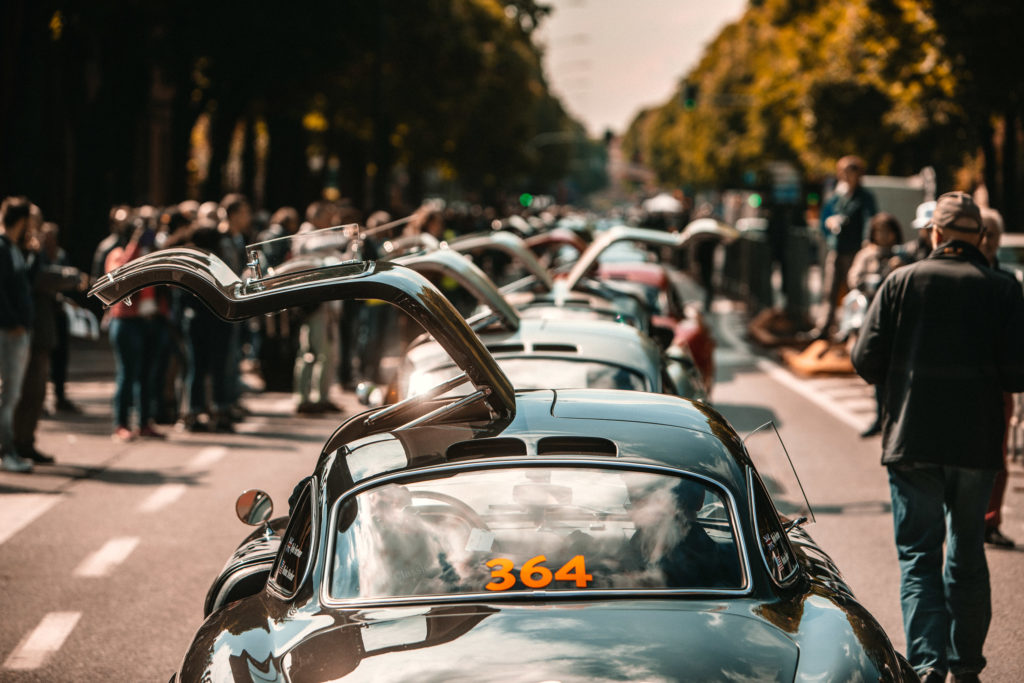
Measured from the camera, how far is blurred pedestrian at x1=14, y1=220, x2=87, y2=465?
11148mm

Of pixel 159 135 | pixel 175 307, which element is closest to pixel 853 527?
pixel 175 307

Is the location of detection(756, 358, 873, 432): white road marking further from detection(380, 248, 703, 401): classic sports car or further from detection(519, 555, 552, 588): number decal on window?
detection(519, 555, 552, 588): number decal on window

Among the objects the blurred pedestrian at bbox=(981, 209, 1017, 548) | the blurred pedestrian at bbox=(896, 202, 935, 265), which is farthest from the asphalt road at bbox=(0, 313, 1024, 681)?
the blurred pedestrian at bbox=(896, 202, 935, 265)

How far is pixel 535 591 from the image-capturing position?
12.4 feet

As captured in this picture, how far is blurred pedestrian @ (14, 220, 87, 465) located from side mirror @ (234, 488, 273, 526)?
6337 mm

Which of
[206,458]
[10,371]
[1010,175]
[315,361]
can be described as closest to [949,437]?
[10,371]

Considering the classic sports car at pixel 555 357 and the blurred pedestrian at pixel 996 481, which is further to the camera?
the blurred pedestrian at pixel 996 481

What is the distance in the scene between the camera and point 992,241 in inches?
314

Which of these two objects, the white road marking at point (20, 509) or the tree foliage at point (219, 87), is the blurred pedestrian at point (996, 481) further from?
the tree foliage at point (219, 87)

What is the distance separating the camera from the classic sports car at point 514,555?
3.47 m

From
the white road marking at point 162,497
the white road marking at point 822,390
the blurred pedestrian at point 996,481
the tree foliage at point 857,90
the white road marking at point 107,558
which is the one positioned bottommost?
the white road marking at point 822,390

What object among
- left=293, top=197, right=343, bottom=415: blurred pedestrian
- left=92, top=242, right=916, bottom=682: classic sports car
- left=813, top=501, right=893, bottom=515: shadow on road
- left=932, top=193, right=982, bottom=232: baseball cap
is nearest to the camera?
left=92, top=242, right=916, bottom=682: classic sports car

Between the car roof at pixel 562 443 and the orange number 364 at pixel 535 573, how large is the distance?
1.04 feet

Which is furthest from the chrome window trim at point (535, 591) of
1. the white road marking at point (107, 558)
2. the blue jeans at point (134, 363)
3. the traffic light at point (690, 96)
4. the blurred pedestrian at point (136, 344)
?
the traffic light at point (690, 96)
